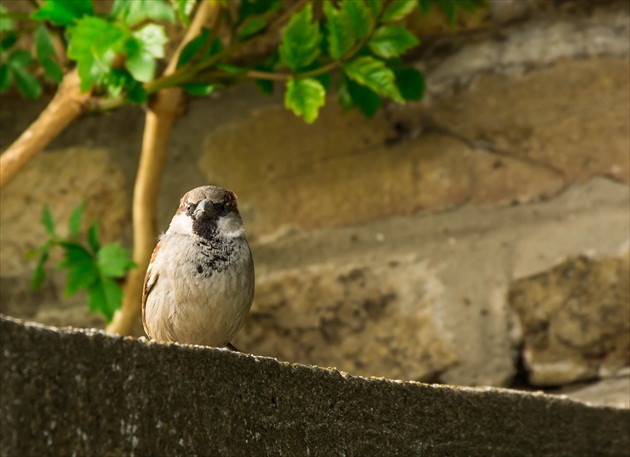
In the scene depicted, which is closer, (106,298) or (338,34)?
(338,34)

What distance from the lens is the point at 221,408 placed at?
0.94 meters

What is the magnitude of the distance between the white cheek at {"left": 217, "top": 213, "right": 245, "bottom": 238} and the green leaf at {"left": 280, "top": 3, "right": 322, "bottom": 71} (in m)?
0.34

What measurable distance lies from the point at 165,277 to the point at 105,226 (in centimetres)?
65

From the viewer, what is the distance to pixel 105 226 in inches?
82.6

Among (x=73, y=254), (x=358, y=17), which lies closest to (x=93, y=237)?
(x=73, y=254)

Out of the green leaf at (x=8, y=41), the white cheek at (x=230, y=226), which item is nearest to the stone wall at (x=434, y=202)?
the green leaf at (x=8, y=41)

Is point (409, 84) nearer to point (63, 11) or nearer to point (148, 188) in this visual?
point (148, 188)

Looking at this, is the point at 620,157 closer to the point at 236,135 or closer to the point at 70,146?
the point at 236,135

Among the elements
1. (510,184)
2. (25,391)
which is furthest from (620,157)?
(25,391)

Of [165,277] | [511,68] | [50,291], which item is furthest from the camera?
[50,291]

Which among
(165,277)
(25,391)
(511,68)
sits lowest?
(511,68)

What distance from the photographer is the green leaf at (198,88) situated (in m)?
1.78

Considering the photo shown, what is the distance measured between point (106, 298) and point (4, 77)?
1.74ft

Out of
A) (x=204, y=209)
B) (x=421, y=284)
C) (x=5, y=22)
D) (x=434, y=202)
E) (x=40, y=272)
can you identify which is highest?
(x=5, y=22)
